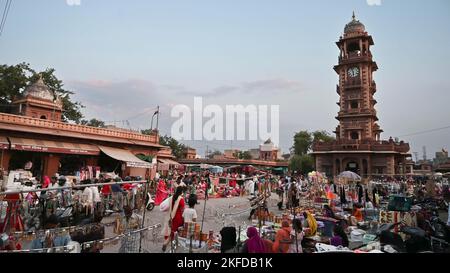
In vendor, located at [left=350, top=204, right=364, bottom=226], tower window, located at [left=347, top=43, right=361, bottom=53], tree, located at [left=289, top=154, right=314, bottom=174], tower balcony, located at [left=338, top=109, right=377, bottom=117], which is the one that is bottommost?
vendor, located at [left=350, top=204, right=364, bottom=226]

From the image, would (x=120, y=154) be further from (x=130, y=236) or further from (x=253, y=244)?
(x=253, y=244)

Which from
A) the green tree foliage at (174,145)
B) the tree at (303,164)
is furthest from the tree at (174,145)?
the tree at (303,164)

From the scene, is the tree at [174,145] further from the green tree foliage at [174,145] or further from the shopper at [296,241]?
the shopper at [296,241]

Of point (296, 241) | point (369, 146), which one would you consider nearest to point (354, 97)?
point (369, 146)

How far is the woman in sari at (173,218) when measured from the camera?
206 inches

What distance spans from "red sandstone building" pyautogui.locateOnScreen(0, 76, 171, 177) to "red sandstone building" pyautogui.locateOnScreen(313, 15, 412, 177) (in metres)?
20.7

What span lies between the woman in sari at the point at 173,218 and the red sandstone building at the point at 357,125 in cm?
2873

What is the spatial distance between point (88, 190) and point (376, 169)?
3011cm

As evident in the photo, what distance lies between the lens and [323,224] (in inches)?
283

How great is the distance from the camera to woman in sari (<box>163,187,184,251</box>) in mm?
5238

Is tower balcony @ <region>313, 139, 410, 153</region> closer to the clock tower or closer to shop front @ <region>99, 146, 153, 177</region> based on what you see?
the clock tower

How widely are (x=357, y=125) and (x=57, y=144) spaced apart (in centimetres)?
3043

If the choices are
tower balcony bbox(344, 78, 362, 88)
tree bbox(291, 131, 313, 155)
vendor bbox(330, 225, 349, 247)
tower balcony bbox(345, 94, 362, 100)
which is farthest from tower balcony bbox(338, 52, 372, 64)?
vendor bbox(330, 225, 349, 247)
